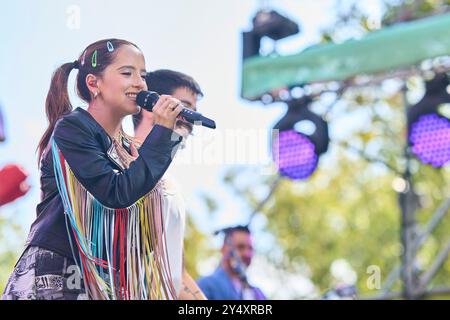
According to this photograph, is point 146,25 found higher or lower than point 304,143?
Result: higher

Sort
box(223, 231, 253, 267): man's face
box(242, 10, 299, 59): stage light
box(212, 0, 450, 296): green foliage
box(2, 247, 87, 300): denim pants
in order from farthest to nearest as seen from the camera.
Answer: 1. box(212, 0, 450, 296): green foliage
2. box(242, 10, 299, 59): stage light
3. box(223, 231, 253, 267): man's face
4. box(2, 247, 87, 300): denim pants

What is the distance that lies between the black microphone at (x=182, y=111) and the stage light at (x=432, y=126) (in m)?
1.66

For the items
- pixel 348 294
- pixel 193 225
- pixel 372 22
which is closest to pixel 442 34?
pixel 372 22

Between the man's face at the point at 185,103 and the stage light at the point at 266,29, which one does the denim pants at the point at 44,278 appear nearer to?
the man's face at the point at 185,103

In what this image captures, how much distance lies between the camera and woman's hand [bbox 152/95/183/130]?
2.31 m

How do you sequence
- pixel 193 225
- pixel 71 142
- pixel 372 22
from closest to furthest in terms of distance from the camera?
pixel 71 142 → pixel 372 22 → pixel 193 225

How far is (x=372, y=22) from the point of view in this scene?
13.6 ft

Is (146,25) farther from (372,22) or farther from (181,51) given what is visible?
(372,22)

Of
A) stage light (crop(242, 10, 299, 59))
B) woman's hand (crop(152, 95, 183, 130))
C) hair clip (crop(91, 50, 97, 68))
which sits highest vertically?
stage light (crop(242, 10, 299, 59))

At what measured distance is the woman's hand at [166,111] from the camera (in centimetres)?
231

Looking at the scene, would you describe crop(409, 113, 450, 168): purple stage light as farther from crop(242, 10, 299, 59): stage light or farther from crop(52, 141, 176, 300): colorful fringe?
crop(52, 141, 176, 300): colorful fringe

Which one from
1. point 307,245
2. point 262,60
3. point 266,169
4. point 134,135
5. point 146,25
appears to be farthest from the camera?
point 307,245

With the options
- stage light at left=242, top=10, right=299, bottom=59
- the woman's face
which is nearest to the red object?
the woman's face

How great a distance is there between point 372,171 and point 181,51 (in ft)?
24.1
